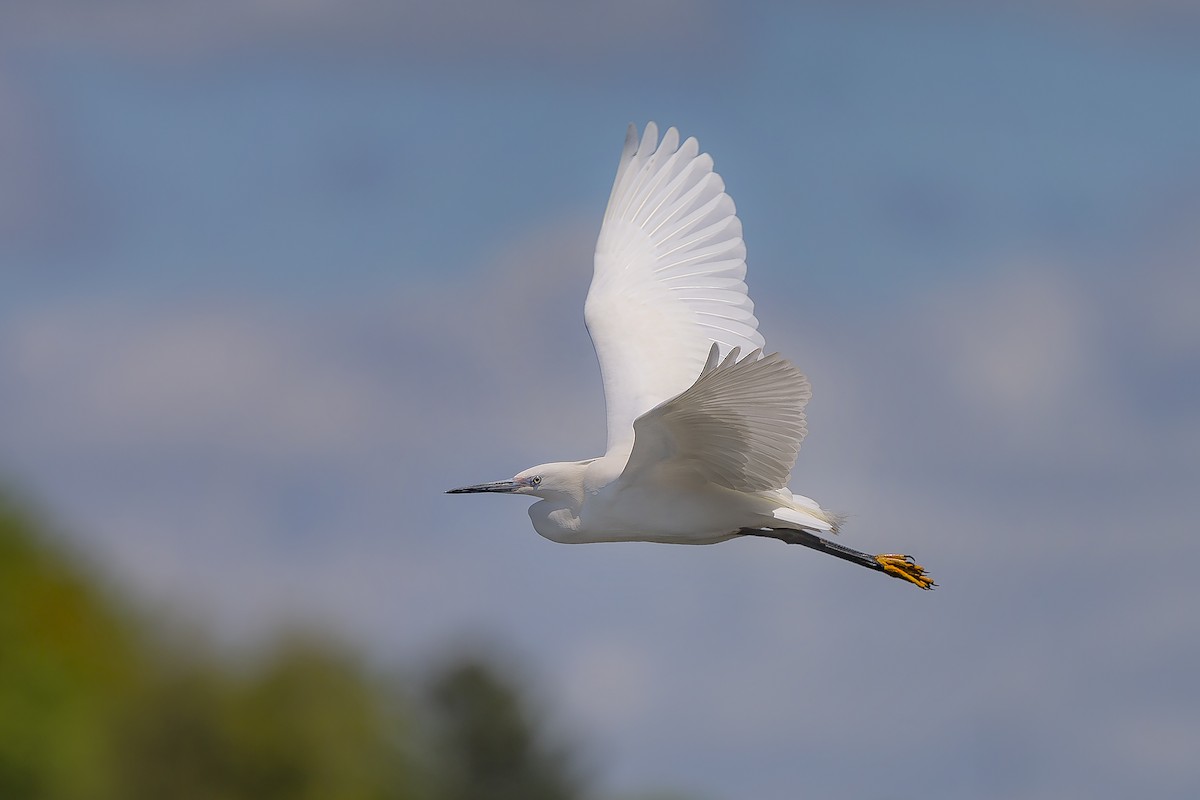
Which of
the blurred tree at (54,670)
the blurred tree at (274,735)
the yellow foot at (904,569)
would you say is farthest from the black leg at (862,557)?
the blurred tree at (54,670)

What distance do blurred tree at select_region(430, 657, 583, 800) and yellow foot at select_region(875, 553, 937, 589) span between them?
91.3ft

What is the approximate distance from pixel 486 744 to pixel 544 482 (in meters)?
30.2

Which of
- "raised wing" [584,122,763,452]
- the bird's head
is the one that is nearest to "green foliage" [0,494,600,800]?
"raised wing" [584,122,763,452]

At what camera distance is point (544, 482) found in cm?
1523

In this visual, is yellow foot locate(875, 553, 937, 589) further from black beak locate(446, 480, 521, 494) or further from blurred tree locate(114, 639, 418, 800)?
blurred tree locate(114, 639, 418, 800)

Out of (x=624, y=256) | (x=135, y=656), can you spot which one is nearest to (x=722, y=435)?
(x=624, y=256)

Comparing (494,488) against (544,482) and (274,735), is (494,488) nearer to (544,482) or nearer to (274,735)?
(544,482)

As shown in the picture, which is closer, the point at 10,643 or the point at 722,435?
the point at 722,435

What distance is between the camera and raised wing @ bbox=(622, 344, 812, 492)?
13352 mm

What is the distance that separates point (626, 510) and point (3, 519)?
5761 cm

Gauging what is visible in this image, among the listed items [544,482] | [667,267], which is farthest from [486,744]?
[544,482]

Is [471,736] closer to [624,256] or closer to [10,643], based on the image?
[10,643]

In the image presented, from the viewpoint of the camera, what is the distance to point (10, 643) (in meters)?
55.9

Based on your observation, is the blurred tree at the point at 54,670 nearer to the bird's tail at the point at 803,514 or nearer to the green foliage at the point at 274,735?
the green foliage at the point at 274,735
